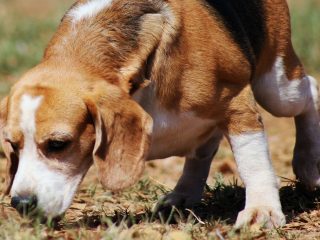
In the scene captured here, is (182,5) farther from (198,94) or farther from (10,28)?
(10,28)

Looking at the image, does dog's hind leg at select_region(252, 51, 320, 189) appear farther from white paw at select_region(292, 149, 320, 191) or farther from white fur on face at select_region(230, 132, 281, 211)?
white fur on face at select_region(230, 132, 281, 211)

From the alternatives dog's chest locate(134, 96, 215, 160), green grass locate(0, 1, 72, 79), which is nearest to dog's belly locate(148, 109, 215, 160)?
dog's chest locate(134, 96, 215, 160)

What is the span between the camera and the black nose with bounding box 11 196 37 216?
4.64 metres

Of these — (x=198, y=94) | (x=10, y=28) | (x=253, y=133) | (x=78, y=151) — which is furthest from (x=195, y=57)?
(x=10, y=28)

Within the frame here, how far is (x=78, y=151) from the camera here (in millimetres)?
4762

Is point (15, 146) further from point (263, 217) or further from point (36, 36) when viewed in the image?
point (36, 36)

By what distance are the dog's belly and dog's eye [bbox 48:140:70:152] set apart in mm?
640

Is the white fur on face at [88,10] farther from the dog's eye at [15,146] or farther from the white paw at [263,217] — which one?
the white paw at [263,217]

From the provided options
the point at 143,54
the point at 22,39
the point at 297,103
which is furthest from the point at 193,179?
the point at 22,39

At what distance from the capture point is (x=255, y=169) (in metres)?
5.34

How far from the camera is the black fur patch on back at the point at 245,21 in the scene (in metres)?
5.49

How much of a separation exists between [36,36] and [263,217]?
8215 mm

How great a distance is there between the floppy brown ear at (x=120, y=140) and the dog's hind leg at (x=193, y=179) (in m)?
1.15

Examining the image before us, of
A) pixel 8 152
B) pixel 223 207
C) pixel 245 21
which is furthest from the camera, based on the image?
pixel 223 207
